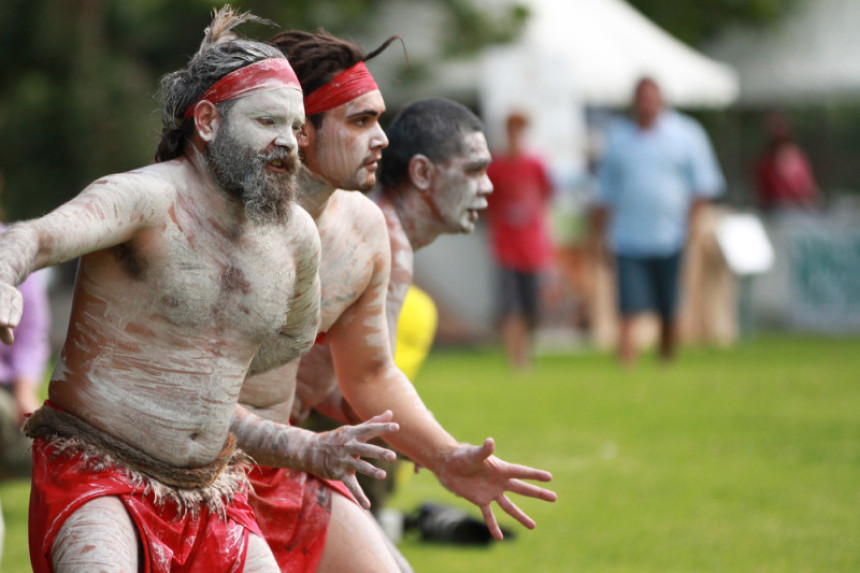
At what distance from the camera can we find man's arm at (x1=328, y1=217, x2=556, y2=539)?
345 cm

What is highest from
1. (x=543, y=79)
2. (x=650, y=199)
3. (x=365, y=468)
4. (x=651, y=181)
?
(x=365, y=468)

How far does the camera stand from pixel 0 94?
1614cm

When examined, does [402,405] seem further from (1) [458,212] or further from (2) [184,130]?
(2) [184,130]

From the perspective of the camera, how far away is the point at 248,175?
2.89 metres

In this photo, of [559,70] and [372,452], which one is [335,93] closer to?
[372,452]

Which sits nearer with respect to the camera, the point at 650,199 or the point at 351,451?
the point at 351,451

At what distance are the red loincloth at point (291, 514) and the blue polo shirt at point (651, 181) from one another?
27.3 ft

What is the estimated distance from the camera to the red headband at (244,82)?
9.61ft

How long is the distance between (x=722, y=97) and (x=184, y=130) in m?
15.1

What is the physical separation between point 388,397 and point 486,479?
14.4 inches

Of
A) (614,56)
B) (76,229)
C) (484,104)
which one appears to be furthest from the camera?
(614,56)

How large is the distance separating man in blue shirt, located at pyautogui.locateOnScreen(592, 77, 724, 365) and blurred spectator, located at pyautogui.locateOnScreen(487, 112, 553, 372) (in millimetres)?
973

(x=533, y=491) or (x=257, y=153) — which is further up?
(x=257, y=153)

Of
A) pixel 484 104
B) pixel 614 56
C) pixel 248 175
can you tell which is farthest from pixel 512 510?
pixel 614 56
